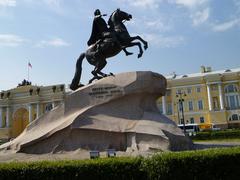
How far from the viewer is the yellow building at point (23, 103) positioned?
74.9 metres

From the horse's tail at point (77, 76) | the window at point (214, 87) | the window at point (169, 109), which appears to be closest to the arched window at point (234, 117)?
the window at point (214, 87)

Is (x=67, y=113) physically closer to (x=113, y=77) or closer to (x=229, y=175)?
(x=113, y=77)

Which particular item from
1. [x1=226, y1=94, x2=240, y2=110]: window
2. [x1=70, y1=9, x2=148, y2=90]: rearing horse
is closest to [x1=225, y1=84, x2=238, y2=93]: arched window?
[x1=226, y1=94, x2=240, y2=110]: window

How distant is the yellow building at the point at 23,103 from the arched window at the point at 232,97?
34263mm

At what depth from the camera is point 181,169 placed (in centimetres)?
644

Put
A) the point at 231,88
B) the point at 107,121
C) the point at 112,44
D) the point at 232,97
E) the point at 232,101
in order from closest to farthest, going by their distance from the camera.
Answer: the point at 107,121 < the point at 112,44 < the point at 232,101 < the point at 231,88 < the point at 232,97

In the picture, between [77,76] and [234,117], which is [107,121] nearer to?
[77,76]

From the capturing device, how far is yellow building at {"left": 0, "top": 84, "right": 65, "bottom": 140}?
246 feet

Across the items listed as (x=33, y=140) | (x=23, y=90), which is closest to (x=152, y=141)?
(x=33, y=140)

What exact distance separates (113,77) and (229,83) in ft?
184

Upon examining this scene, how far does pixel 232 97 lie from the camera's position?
218 feet

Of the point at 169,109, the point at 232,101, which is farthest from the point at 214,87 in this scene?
the point at 169,109

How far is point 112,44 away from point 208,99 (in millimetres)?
55417

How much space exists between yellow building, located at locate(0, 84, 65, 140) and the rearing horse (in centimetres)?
5917
